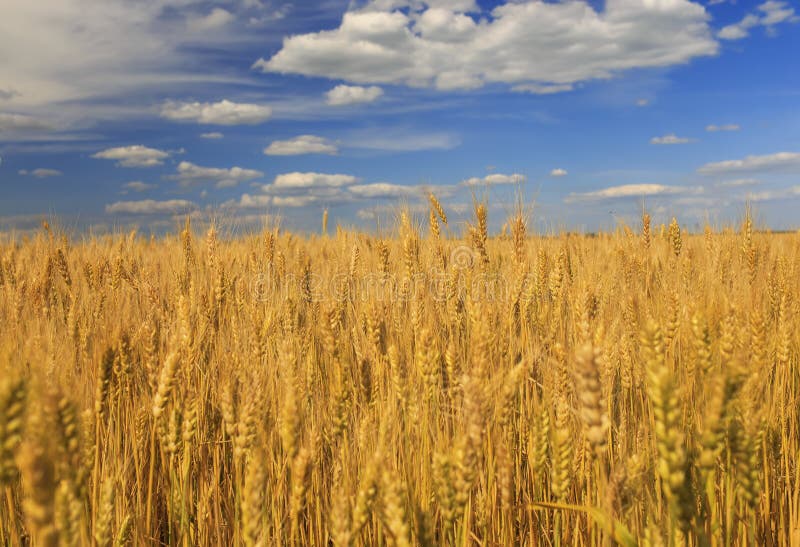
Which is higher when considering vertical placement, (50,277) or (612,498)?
(50,277)

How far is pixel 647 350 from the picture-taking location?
1183 mm

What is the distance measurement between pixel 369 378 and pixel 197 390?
86 cm

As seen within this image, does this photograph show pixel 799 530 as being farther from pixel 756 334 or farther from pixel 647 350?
pixel 647 350

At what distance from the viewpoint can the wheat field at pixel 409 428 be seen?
0.98 metres

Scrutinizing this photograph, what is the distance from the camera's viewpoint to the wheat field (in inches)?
38.5

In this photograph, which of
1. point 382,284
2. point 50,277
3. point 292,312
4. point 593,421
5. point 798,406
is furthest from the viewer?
point 50,277

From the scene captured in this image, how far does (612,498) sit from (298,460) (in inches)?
25.5

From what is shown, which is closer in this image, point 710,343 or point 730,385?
point 730,385

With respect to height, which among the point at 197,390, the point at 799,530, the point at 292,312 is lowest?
the point at 799,530

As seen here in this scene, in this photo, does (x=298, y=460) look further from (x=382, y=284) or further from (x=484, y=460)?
(x=382, y=284)

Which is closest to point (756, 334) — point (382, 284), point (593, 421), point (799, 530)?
point (799, 530)

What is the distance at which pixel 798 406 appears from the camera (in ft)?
8.28

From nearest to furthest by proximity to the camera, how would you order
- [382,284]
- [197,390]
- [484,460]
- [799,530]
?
1. [799,530]
2. [484,460]
3. [197,390]
4. [382,284]

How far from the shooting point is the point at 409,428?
1.77 meters
